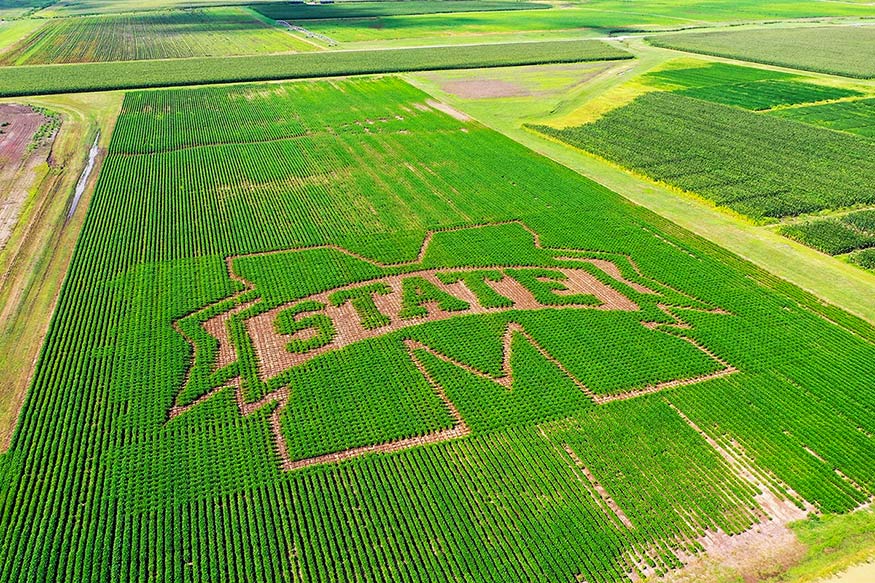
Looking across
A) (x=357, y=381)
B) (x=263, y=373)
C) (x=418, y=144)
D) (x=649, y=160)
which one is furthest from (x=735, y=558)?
(x=418, y=144)

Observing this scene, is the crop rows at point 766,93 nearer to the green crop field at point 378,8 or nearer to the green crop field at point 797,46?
the green crop field at point 797,46

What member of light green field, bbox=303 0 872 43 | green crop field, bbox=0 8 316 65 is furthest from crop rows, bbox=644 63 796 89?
green crop field, bbox=0 8 316 65

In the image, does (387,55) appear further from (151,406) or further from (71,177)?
(151,406)

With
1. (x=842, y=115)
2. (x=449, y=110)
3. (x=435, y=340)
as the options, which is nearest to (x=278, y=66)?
(x=449, y=110)

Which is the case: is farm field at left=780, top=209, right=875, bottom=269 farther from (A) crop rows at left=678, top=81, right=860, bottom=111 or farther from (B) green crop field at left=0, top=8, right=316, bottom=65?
(B) green crop field at left=0, top=8, right=316, bottom=65

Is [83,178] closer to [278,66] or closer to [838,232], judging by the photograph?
[278,66]

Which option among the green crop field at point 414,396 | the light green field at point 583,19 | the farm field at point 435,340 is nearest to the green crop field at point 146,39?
the light green field at point 583,19
